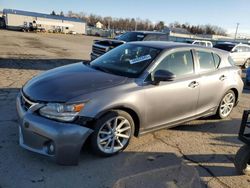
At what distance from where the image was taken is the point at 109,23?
124000 millimetres

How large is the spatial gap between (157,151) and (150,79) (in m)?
1.13

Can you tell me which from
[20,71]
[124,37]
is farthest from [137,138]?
[124,37]

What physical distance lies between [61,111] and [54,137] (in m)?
0.34

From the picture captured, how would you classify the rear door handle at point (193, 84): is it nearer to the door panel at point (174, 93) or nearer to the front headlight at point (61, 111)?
the door panel at point (174, 93)

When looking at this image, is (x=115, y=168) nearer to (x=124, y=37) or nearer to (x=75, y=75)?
(x=75, y=75)

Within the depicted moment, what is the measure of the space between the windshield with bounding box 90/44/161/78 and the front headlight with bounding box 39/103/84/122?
113 centimetres

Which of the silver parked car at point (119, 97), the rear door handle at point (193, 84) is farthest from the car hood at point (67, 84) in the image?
the rear door handle at point (193, 84)

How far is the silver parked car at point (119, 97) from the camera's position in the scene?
3.54 metres

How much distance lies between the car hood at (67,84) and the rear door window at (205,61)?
1.80 meters

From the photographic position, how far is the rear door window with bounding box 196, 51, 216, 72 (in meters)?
5.27

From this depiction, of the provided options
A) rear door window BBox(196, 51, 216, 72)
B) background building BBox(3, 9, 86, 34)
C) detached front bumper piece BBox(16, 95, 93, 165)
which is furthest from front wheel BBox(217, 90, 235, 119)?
background building BBox(3, 9, 86, 34)

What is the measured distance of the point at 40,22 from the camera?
234ft

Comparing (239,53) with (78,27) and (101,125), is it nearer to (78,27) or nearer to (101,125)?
(101,125)

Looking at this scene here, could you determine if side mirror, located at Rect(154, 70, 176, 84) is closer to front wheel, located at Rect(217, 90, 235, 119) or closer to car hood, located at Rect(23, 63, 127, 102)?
car hood, located at Rect(23, 63, 127, 102)
